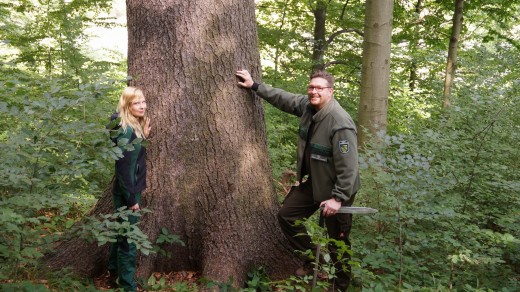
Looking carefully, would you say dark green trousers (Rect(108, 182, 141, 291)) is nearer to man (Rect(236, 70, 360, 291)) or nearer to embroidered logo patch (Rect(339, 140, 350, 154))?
man (Rect(236, 70, 360, 291))

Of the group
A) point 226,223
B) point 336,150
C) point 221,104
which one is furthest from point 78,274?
point 336,150

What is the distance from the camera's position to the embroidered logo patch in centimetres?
392

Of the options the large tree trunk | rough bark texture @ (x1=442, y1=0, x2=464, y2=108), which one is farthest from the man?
rough bark texture @ (x1=442, y1=0, x2=464, y2=108)

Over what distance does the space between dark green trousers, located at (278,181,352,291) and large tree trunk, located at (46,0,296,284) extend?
0.29 metres

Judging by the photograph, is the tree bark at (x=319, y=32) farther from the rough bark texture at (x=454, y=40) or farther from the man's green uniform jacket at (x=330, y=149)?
the man's green uniform jacket at (x=330, y=149)

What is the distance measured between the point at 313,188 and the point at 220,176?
872mm

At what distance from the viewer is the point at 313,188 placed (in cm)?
415

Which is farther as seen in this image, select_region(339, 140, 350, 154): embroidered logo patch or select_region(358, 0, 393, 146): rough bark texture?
select_region(358, 0, 393, 146): rough bark texture

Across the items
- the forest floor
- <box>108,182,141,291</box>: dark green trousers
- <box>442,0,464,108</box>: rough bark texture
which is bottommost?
the forest floor

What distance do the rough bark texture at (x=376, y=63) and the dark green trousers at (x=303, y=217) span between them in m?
2.59

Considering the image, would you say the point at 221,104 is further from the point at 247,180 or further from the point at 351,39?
the point at 351,39

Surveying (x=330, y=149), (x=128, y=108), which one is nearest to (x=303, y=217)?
(x=330, y=149)

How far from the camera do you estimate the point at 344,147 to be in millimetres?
3924

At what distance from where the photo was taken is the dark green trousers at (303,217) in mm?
4145
